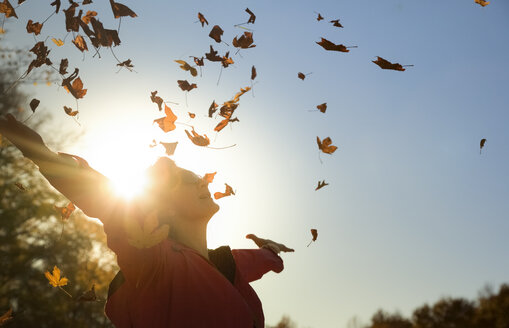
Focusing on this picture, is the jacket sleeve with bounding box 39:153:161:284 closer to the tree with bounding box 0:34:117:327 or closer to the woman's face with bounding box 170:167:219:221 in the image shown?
the woman's face with bounding box 170:167:219:221

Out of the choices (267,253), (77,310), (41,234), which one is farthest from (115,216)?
(77,310)

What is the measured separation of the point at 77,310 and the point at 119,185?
1822cm

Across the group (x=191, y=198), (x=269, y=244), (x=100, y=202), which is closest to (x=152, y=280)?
(x=100, y=202)

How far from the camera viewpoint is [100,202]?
2.19m

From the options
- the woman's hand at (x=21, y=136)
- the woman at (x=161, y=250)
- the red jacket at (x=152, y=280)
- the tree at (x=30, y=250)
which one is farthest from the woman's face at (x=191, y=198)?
the tree at (x=30, y=250)

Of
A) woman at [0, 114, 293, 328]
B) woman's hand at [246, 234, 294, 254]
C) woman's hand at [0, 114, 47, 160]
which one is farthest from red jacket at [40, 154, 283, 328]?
woman's hand at [246, 234, 294, 254]

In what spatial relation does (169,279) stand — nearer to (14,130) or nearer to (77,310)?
(14,130)

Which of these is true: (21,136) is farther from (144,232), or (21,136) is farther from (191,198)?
(191,198)

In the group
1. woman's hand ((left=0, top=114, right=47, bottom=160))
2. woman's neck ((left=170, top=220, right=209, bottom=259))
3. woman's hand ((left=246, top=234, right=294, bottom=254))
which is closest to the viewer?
woman's hand ((left=0, top=114, right=47, bottom=160))

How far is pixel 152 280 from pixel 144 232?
450 mm

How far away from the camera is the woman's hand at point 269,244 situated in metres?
4.18

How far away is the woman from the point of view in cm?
215

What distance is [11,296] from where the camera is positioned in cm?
1534

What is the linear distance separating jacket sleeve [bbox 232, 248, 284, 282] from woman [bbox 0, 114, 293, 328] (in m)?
0.34
